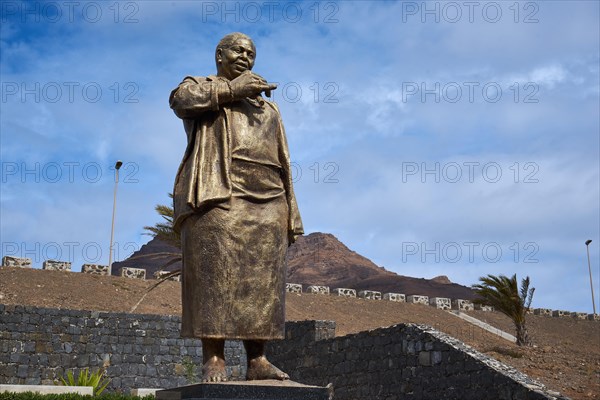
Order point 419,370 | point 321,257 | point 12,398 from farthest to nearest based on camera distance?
point 321,257, point 419,370, point 12,398

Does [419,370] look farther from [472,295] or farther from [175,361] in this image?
[472,295]

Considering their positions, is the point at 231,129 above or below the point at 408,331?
above

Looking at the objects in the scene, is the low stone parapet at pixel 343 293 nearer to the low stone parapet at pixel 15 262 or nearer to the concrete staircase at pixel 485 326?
the concrete staircase at pixel 485 326

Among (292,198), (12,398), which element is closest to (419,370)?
(12,398)

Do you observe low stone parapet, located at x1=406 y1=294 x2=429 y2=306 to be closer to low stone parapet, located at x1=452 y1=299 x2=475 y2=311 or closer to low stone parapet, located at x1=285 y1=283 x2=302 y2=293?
low stone parapet, located at x1=452 y1=299 x2=475 y2=311

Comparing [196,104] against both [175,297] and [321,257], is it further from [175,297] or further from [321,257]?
[321,257]

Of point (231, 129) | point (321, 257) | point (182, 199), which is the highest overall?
point (321, 257)

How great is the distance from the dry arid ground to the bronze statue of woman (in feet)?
43.1

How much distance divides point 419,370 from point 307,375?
4.16m

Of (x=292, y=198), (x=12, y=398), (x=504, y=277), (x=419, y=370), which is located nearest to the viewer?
(x=292, y=198)

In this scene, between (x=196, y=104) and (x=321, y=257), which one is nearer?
(x=196, y=104)

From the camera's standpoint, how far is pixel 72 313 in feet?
62.0

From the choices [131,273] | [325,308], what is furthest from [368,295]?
[131,273]

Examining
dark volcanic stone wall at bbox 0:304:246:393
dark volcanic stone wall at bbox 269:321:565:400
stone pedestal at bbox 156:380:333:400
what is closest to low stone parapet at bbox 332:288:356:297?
dark volcanic stone wall at bbox 0:304:246:393
